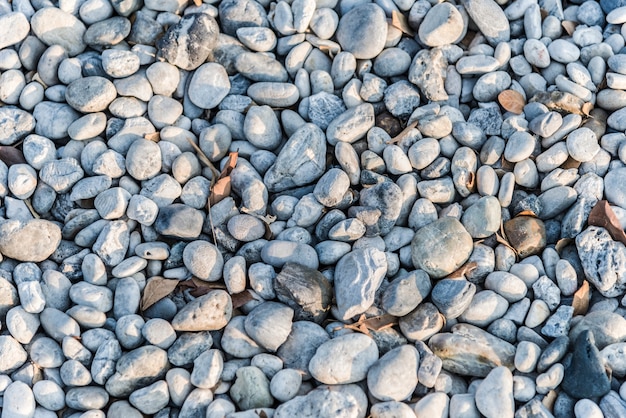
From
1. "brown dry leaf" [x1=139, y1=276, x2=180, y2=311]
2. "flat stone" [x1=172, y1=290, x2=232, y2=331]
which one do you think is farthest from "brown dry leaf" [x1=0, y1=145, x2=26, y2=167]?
"flat stone" [x1=172, y1=290, x2=232, y2=331]

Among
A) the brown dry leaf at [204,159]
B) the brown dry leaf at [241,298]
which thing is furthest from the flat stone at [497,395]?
the brown dry leaf at [204,159]

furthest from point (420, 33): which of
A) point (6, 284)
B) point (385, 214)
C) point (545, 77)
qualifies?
point (6, 284)

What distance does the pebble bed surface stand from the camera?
212 centimetres

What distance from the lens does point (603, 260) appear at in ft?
7.47

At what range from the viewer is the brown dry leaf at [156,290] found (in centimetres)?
231

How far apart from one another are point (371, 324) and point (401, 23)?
4.23 ft

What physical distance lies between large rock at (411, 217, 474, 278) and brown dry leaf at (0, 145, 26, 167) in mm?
1544

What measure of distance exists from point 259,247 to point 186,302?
1.06ft

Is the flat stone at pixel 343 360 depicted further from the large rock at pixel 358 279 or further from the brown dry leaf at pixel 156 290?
the brown dry leaf at pixel 156 290

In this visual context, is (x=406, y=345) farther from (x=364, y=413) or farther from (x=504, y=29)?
(x=504, y=29)

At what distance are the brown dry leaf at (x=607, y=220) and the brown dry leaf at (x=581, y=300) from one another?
0.68 ft

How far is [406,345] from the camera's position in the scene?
2146mm

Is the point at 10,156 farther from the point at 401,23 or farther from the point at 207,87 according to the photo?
the point at 401,23

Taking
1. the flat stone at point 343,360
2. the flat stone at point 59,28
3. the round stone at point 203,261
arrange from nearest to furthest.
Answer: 1. the flat stone at point 343,360
2. the round stone at point 203,261
3. the flat stone at point 59,28
